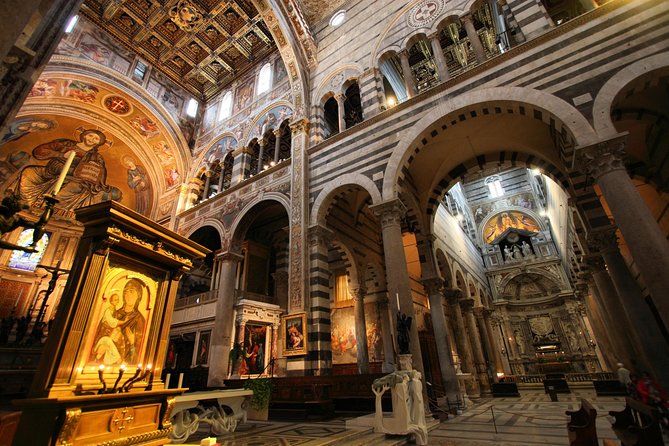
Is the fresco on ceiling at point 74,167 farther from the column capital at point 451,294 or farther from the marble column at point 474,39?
the marble column at point 474,39

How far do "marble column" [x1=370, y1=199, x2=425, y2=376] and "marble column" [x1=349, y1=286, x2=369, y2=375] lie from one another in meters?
4.62

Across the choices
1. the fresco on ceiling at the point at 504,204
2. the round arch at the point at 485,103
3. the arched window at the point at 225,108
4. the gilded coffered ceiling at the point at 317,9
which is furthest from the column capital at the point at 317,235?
the fresco on ceiling at the point at 504,204

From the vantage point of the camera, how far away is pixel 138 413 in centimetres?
341

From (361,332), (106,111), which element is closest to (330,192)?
(361,332)

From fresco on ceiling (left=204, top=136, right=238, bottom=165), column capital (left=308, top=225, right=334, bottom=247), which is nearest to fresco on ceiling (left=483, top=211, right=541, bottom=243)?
column capital (left=308, top=225, right=334, bottom=247)

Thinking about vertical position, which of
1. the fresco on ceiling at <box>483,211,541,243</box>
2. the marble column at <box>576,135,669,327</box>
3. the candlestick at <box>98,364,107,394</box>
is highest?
the fresco on ceiling at <box>483,211,541,243</box>

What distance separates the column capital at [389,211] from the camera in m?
8.20

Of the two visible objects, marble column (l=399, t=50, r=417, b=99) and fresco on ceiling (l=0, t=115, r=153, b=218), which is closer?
marble column (l=399, t=50, r=417, b=99)

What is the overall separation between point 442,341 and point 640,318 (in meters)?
4.91

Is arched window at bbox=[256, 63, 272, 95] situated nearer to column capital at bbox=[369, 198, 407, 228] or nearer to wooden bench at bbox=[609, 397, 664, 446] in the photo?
column capital at bbox=[369, 198, 407, 228]

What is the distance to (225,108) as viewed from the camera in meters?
17.1

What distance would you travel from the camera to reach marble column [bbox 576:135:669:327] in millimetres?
4883

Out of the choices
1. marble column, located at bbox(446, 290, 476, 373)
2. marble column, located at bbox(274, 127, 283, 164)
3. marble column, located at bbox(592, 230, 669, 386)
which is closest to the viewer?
marble column, located at bbox(592, 230, 669, 386)

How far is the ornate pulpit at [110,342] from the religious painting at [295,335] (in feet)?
16.3
